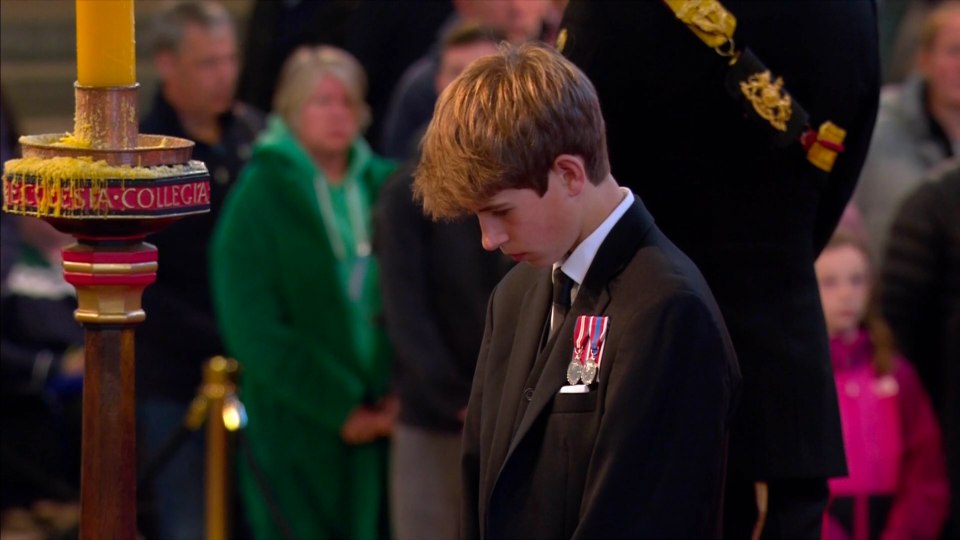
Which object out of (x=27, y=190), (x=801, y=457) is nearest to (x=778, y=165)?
(x=801, y=457)

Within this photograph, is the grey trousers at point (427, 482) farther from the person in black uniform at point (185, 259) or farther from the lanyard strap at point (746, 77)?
the lanyard strap at point (746, 77)

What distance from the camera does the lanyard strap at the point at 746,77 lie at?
2979 millimetres

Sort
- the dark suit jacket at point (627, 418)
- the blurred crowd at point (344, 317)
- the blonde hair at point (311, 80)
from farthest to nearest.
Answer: the blonde hair at point (311, 80), the blurred crowd at point (344, 317), the dark suit jacket at point (627, 418)

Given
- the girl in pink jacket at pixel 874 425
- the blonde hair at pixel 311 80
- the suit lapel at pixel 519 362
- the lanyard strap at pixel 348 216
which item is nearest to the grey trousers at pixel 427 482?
the lanyard strap at pixel 348 216

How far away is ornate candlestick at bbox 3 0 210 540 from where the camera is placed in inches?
104

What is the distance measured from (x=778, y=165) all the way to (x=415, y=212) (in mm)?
2343

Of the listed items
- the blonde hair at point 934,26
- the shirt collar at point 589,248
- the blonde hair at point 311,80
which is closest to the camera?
the shirt collar at point 589,248

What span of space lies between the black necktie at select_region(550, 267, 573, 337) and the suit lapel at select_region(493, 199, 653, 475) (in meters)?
0.03

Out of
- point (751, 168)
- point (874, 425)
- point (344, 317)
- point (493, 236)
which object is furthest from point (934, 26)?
point (493, 236)

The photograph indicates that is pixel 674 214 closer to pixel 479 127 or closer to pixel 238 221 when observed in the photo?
pixel 479 127

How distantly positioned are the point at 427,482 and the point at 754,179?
2.43 metres

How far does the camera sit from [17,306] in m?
5.92

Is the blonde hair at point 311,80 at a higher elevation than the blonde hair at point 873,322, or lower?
higher

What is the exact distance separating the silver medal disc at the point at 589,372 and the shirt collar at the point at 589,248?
0.44 ft
